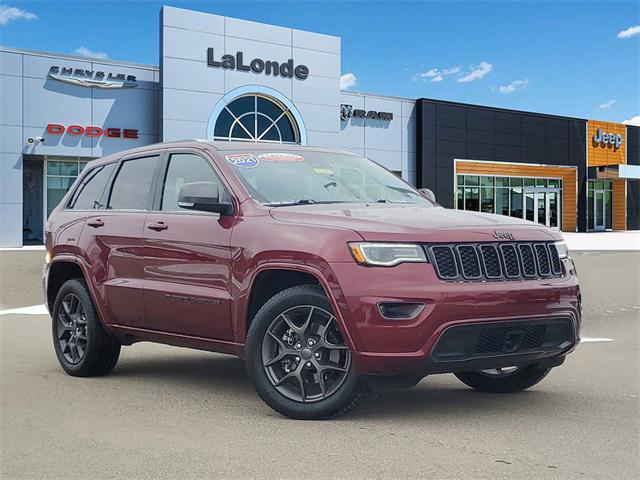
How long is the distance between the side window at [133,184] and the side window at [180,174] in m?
0.22

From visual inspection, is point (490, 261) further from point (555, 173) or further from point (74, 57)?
point (555, 173)

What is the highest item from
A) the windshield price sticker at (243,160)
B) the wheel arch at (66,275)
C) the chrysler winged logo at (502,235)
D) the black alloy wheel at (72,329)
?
the windshield price sticker at (243,160)

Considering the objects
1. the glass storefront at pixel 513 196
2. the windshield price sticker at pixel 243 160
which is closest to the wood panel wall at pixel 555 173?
the glass storefront at pixel 513 196

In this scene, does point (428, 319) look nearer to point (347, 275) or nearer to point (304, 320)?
point (347, 275)

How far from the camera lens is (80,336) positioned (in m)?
6.95

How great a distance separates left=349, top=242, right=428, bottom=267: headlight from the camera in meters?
4.74

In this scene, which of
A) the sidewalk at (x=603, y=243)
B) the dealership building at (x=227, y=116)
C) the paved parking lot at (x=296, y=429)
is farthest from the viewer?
the dealership building at (x=227, y=116)

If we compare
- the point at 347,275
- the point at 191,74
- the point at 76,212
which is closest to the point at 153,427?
the point at 347,275

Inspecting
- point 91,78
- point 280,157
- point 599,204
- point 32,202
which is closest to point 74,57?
point 91,78

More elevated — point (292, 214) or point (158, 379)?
point (292, 214)

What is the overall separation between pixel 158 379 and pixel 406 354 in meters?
2.87

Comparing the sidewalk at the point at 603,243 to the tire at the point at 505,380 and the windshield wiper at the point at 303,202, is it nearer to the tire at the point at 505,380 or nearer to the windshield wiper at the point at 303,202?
the tire at the point at 505,380

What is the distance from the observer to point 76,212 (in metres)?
7.30

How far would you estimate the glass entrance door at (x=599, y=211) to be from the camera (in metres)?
52.7
